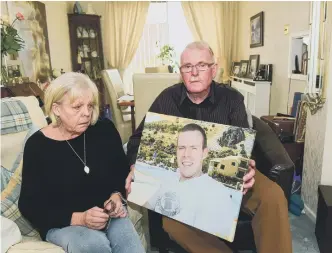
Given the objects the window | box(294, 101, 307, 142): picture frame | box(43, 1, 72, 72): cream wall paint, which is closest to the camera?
box(294, 101, 307, 142): picture frame

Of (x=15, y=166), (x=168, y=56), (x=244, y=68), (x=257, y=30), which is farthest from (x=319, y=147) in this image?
(x=168, y=56)

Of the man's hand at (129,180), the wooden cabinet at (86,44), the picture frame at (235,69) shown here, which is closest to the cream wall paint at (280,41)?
the picture frame at (235,69)

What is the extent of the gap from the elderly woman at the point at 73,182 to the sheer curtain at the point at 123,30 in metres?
4.48

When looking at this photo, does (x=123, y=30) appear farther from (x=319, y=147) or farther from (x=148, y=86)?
(x=319, y=147)

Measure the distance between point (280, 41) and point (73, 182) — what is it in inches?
127

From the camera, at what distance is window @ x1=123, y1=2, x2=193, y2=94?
216 inches

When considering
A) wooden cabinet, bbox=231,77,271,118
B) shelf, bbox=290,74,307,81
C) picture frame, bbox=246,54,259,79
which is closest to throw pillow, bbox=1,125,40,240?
shelf, bbox=290,74,307,81

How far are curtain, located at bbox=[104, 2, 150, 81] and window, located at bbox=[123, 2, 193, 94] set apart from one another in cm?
15

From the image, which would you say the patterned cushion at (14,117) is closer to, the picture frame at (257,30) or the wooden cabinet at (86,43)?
the picture frame at (257,30)

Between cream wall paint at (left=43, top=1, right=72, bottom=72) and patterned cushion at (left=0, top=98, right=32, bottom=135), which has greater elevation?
cream wall paint at (left=43, top=1, right=72, bottom=72)

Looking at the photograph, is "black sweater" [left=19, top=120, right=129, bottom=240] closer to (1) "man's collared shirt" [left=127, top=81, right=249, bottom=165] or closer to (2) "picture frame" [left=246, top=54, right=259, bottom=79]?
(1) "man's collared shirt" [left=127, top=81, right=249, bottom=165]

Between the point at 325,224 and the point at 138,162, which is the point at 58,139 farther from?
the point at 325,224

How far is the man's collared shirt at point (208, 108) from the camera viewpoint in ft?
4.69

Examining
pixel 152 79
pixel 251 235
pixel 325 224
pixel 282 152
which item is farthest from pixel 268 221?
pixel 152 79
